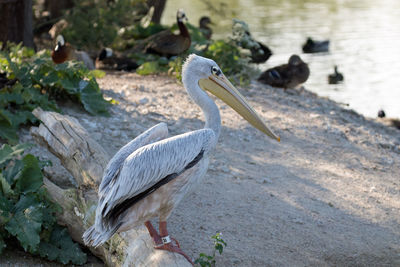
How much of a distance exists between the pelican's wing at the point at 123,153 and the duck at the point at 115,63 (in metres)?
5.00

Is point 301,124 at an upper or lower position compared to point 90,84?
lower

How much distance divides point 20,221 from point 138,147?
102cm

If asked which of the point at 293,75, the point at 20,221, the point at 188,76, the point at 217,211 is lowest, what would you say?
the point at 293,75

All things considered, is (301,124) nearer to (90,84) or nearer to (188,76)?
(90,84)

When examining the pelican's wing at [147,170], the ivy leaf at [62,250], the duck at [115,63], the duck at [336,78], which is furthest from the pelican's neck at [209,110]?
the duck at [336,78]

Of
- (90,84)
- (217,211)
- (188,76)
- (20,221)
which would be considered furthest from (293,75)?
(20,221)

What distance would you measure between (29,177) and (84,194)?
447mm

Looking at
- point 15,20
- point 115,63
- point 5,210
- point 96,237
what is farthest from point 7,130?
point 15,20

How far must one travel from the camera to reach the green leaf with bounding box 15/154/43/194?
4.22 meters

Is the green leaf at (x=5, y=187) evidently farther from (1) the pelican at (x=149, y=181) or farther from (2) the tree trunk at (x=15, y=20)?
(2) the tree trunk at (x=15, y=20)

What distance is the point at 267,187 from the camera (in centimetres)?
523

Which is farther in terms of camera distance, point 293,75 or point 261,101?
point 293,75

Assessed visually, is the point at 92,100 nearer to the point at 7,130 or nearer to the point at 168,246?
the point at 7,130

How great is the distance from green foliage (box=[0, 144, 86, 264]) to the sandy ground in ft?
0.60
